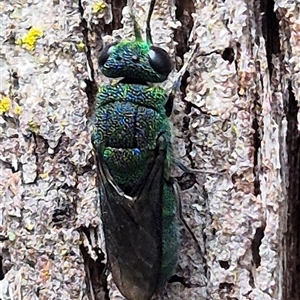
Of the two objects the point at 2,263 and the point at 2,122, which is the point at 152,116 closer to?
the point at 2,122

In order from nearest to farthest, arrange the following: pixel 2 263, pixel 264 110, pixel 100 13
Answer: pixel 264 110 → pixel 100 13 → pixel 2 263

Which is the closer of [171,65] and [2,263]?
[171,65]

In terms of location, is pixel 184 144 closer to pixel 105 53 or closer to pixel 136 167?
pixel 136 167

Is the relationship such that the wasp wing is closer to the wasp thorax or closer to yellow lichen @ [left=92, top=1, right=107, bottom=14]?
the wasp thorax

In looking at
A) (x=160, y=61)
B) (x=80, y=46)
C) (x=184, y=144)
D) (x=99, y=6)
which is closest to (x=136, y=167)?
(x=184, y=144)

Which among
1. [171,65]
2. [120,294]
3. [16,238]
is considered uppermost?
[171,65]

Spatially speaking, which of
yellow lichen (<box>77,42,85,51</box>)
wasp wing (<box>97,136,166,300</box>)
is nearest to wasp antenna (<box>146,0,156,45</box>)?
yellow lichen (<box>77,42,85,51</box>)

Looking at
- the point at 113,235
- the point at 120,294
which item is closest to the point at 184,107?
the point at 113,235
